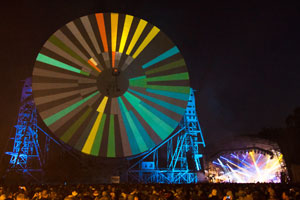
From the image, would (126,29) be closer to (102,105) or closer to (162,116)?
(102,105)

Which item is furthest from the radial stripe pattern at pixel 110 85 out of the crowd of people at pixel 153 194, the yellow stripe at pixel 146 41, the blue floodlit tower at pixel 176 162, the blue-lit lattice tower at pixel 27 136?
the blue-lit lattice tower at pixel 27 136

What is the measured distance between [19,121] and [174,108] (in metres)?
15.9

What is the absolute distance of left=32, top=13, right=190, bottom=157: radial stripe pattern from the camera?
14.6m

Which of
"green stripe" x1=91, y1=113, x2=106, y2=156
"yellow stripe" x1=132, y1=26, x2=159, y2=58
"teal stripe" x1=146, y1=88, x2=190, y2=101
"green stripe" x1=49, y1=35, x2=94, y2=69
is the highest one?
"yellow stripe" x1=132, y1=26, x2=159, y2=58

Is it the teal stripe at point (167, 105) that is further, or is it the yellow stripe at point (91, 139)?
the teal stripe at point (167, 105)

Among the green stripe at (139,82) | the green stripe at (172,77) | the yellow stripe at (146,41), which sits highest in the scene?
the yellow stripe at (146,41)

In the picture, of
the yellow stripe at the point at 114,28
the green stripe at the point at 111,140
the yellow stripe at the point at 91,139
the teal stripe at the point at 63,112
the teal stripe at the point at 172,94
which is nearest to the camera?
the teal stripe at the point at 63,112

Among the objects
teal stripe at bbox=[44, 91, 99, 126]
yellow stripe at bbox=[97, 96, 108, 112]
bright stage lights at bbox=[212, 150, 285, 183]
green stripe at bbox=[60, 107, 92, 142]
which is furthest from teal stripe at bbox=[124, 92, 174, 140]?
bright stage lights at bbox=[212, 150, 285, 183]

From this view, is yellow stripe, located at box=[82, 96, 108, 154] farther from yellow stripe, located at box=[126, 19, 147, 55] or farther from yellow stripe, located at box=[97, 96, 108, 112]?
yellow stripe, located at box=[126, 19, 147, 55]

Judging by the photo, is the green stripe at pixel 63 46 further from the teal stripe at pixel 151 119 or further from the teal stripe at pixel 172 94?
the teal stripe at pixel 172 94

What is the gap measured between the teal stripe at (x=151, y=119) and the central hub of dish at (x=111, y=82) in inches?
21.7

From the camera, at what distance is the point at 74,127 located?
1476 cm

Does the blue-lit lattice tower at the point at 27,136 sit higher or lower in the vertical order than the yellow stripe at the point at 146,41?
lower

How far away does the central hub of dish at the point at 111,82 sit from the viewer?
1541 centimetres
